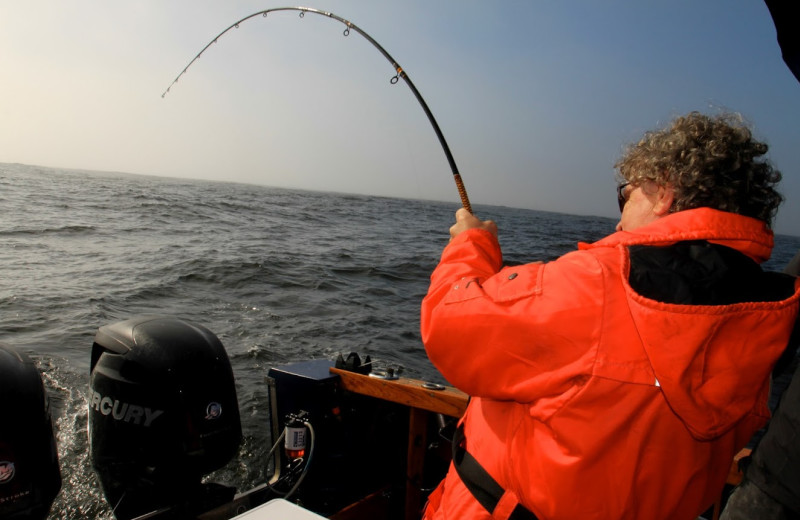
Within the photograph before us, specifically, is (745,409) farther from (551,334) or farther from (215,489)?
(215,489)

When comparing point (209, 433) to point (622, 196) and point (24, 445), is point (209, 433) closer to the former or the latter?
point (24, 445)

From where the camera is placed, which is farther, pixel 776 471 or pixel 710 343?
pixel 776 471

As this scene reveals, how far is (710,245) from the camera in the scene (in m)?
0.94

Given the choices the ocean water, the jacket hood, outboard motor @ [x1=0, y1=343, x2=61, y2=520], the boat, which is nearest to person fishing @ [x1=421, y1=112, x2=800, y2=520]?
the jacket hood

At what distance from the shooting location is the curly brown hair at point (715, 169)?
1060 millimetres

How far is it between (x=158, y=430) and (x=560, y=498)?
1634 mm

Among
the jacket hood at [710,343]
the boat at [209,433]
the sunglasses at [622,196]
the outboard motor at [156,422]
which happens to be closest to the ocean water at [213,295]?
the boat at [209,433]

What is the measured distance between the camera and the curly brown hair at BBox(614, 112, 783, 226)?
106 centimetres

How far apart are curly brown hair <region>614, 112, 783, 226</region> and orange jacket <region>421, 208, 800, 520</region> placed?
0.07 metres

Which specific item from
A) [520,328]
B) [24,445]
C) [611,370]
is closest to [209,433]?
[24,445]

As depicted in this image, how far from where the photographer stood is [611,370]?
936 millimetres

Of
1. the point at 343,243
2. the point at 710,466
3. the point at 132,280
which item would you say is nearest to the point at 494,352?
the point at 710,466

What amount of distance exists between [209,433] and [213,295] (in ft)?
22.3

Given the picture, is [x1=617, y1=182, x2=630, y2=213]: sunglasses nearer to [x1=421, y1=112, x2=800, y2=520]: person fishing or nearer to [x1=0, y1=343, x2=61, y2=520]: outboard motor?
[x1=421, y1=112, x2=800, y2=520]: person fishing
